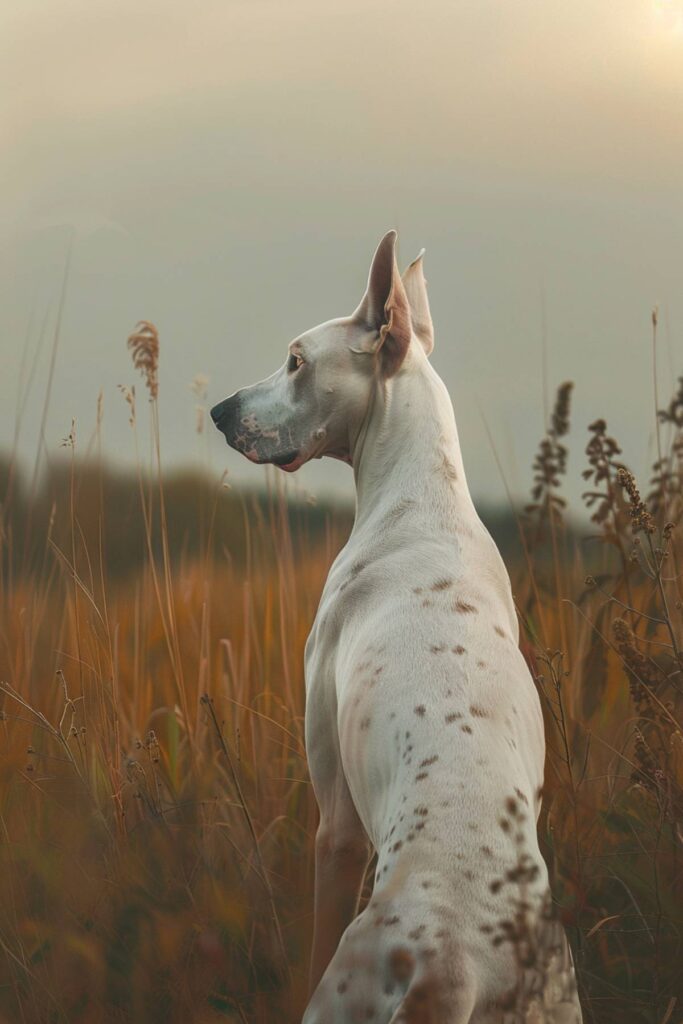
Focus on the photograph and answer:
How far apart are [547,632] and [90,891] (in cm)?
193

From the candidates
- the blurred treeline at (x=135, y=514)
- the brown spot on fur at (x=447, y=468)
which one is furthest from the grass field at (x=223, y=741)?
the brown spot on fur at (x=447, y=468)

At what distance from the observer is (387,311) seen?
3.78 meters

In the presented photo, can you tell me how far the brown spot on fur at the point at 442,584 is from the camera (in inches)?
132

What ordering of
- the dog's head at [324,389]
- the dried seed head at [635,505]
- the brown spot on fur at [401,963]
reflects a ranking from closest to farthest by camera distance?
the brown spot on fur at [401,963], the dried seed head at [635,505], the dog's head at [324,389]

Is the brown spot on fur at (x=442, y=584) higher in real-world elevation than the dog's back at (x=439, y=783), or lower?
higher

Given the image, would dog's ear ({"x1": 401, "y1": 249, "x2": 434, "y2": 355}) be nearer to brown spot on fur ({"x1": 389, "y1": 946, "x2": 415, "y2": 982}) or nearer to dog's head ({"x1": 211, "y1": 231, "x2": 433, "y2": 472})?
dog's head ({"x1": 211, "y1": 231, "x2": 433, "y2": 472})

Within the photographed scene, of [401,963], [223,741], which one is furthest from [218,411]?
[401,963]

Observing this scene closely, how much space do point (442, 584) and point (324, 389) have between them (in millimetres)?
906

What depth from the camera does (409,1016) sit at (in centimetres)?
253

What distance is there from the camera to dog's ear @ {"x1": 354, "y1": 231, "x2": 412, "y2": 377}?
12.1 feet

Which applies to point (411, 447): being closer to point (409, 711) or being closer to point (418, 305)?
point (418, 305)

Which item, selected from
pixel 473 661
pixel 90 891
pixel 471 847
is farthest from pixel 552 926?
pixel 90 891

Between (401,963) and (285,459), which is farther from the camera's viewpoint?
(285,459)

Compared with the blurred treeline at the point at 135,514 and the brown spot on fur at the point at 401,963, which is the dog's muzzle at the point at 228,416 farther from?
the brown spot on fur at the point at 401,963
